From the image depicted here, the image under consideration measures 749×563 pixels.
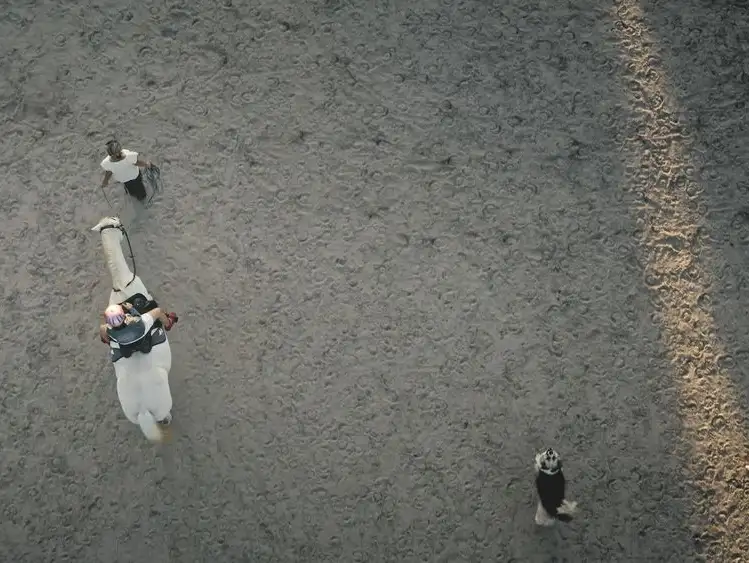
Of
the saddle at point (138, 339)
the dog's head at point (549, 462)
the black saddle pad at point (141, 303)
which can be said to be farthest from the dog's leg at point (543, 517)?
the black saddle pad at point (141, 303)

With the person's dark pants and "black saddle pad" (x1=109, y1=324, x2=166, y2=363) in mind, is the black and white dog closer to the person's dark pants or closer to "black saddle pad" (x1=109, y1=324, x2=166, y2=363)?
"black saddle pad" (x1=109, y1=324, x2=166, y2=363)

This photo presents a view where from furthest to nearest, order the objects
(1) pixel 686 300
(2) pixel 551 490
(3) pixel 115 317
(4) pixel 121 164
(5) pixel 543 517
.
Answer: (1) pixel 686 300
(4) pixel 121 164
(5) pixel 543 517
(2) pixel 551 490
(3) pixel 115 317

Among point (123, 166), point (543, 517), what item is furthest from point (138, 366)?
point (543, 517)

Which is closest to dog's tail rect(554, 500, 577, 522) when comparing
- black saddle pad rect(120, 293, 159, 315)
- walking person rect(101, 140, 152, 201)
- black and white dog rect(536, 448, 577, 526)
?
black and white dog rect(536, 448, 577, 526)

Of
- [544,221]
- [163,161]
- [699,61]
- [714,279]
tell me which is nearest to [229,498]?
[163,161]

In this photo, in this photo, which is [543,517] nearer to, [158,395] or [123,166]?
[158,395]

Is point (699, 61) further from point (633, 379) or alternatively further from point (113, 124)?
point (113, 124)
